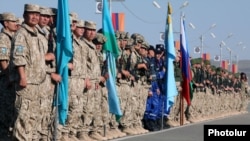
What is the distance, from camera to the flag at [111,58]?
491 inches

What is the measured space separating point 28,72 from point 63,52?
3.46ft

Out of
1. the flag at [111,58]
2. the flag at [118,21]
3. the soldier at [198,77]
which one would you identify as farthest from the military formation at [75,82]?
the flag at [118,21]

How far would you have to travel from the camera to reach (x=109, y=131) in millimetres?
13117

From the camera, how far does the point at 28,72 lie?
9180 millimetres

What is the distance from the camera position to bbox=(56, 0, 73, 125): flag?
33.2 ft

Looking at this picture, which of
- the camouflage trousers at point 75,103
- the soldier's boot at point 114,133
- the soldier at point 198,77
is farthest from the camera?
the soldier at point 198,77

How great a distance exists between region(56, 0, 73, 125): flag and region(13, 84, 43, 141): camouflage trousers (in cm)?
91

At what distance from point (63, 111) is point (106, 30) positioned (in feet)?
10.4

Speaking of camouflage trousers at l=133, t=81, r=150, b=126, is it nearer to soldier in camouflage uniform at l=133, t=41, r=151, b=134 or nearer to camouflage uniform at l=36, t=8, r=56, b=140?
soldier in camouflage uniform at l=133, t=41, r=151, b=134

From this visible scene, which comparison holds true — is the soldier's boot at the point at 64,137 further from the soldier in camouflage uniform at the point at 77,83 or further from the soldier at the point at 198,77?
the soldier at the point at 198,77

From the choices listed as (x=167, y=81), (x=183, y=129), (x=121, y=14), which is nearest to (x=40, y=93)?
(x=183, y=129)

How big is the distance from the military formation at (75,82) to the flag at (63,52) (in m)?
0.11

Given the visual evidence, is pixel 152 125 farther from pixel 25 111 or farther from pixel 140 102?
pixel 25 111

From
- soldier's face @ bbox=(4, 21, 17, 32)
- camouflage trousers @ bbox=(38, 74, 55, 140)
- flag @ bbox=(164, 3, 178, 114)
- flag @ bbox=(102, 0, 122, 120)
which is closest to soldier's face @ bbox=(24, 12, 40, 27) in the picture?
camouflage trousers @ bbox=(38, 74, 55, 140)
